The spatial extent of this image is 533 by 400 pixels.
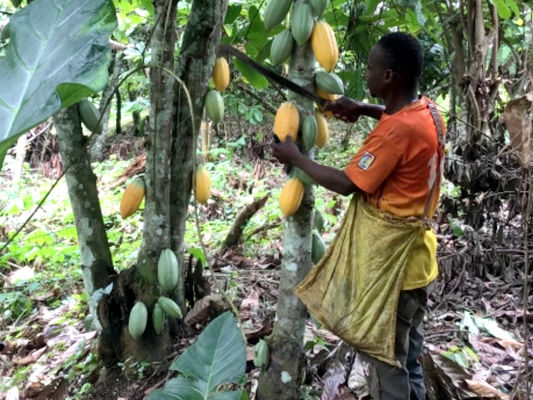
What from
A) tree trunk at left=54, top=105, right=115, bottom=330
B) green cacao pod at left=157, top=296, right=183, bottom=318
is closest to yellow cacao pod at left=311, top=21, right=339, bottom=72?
tree trunk at left=54, top=105, right=115, bottom=330

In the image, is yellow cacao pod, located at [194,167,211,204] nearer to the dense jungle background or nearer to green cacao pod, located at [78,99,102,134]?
the dense jungle background

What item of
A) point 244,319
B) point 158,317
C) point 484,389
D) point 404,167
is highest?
point 404,167

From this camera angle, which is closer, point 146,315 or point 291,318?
point 291,318

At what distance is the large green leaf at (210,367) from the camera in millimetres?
932

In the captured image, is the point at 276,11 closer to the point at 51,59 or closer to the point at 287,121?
the point at 287,121

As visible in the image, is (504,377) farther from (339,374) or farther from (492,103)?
(492,103)

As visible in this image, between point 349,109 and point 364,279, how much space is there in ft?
2.11

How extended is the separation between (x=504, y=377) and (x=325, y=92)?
1595 millimetres

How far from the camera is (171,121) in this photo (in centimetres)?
190

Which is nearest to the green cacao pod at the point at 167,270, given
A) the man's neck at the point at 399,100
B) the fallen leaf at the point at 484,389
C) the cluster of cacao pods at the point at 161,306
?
the cluster of cacao pods at the point at 161,306

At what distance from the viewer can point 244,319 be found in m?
2.59

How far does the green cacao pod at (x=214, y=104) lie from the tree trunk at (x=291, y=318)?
455 millimetres

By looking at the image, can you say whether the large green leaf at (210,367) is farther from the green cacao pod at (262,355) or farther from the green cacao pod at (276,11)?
the green cacao pod at (276,11)

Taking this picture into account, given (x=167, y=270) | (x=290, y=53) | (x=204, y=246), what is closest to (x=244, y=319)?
(x=167, y=270)
